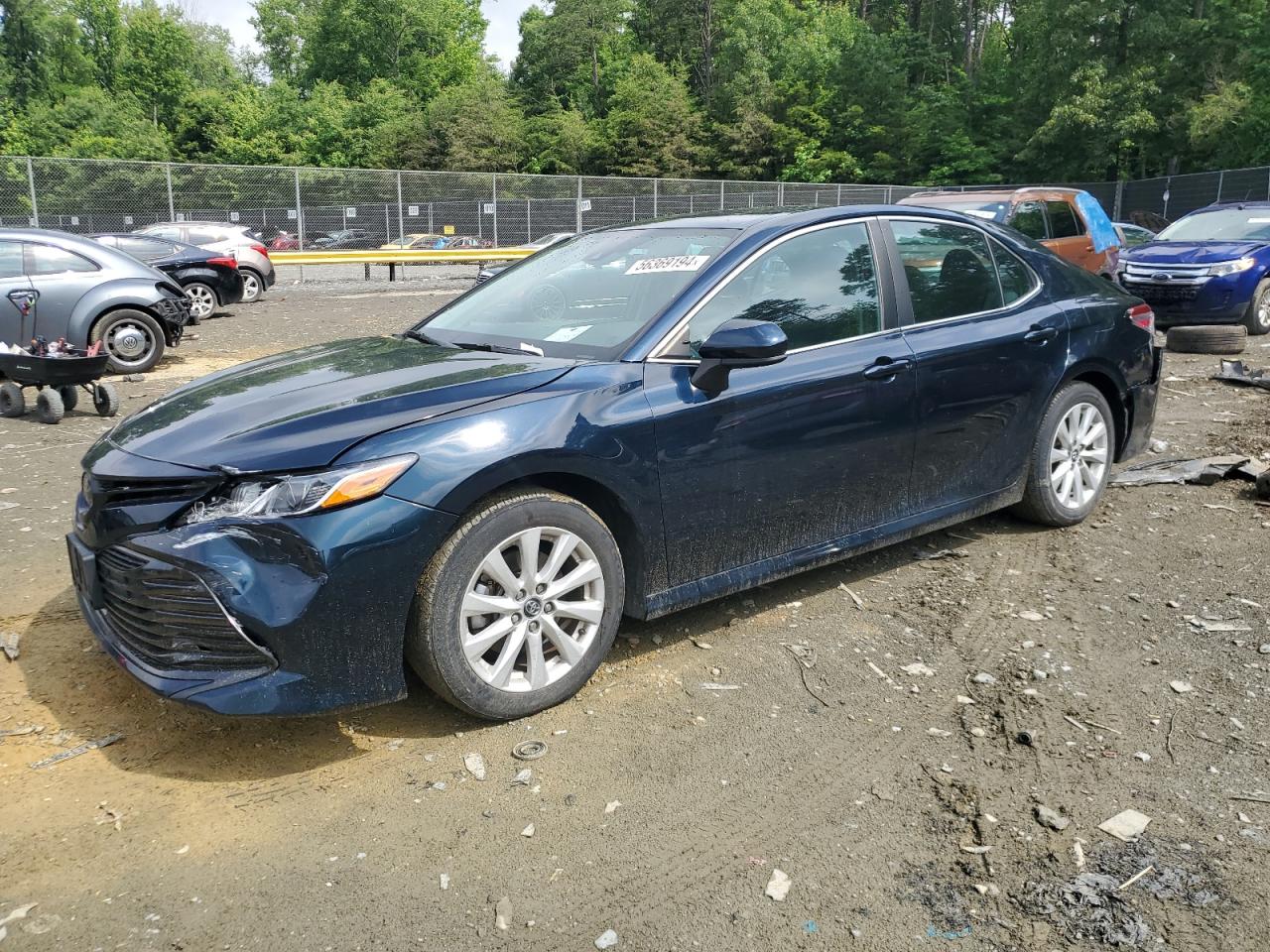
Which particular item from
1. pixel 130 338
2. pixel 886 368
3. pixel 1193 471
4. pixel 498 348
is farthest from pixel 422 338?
pixel 130 338

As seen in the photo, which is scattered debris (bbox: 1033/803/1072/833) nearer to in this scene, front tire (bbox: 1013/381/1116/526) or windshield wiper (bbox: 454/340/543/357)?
windshield wiper (bbox: 454/340/543/357)

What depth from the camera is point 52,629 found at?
13.8ft

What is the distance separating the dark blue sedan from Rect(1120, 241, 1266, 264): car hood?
358 inches

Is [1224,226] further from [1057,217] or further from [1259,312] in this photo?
[1057,217]

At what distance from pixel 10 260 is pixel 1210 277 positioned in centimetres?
1335

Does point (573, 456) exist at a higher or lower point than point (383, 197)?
lower

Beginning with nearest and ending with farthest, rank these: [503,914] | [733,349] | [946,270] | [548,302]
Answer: [503,914], [733,349], [548,302], [946,270]

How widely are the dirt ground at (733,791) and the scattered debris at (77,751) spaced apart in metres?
0.04

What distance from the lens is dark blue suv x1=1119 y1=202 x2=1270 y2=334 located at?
41.9 ft

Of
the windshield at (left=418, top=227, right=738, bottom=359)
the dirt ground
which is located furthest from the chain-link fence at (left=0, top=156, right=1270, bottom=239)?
the dirt ground

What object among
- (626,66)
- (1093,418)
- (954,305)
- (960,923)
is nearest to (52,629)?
(960,923)

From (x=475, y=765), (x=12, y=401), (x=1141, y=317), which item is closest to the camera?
(x=475, y=765)

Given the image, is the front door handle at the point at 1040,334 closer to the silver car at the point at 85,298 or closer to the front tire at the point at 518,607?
the front tire at the point at 518,607

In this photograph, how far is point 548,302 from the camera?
4.45 meters
